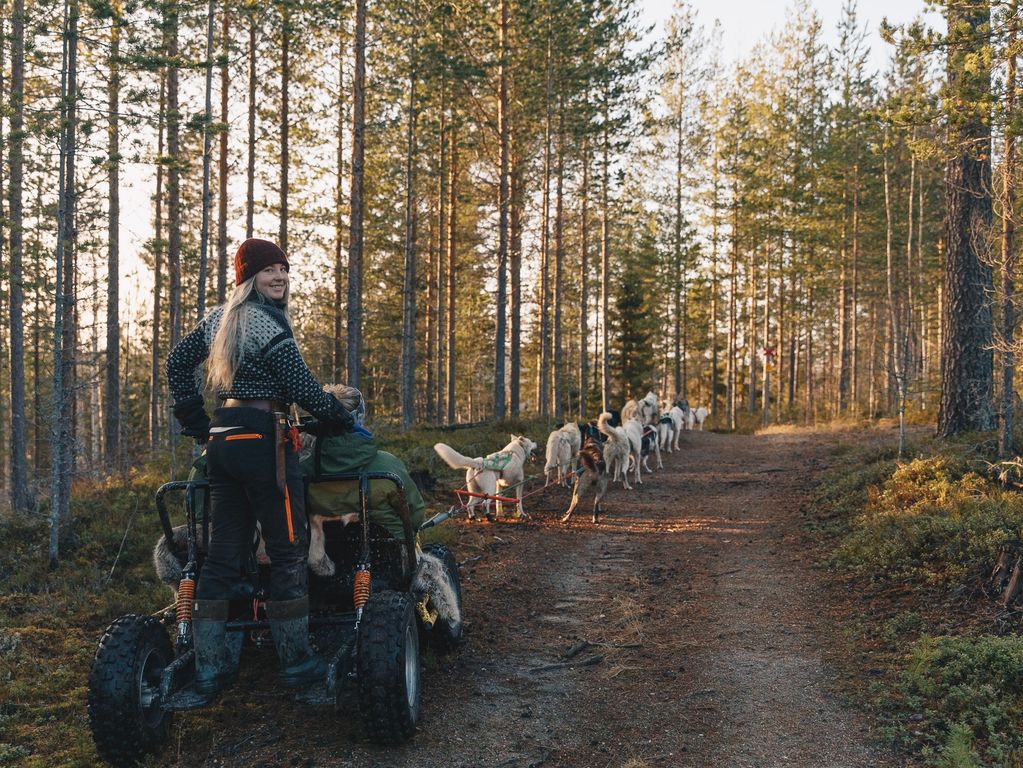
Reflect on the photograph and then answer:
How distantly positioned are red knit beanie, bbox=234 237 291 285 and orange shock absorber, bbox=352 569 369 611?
69.2 inches

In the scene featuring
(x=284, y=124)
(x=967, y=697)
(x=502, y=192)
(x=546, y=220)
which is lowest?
(x=967, y=697)

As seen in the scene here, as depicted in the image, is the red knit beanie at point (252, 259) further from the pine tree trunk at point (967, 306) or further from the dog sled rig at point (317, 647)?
the pine tree trunk at point (967, 306)

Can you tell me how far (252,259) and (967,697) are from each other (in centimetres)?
489

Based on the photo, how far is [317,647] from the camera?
415 cm

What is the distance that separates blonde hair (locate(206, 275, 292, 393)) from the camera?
349 centimetres

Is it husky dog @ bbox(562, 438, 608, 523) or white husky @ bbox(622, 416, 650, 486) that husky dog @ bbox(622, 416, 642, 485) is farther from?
husky dog @ bbox(562, 438, 608, 523)

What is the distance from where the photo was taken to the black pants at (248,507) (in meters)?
3.41

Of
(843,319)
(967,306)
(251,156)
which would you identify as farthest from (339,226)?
(843,319)

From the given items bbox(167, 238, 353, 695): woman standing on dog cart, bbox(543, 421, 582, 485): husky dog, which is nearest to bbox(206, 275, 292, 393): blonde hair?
bbox(167, 238, 353, 695): woman standing on dog cart

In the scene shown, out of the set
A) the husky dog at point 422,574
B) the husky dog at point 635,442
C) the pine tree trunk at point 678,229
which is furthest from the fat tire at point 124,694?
the pine tree trunk at point 678,229

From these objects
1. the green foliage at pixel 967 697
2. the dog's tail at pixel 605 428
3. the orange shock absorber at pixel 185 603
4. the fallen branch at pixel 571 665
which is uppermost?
the dog's tail at pixel 605 428

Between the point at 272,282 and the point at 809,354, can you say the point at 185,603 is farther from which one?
the point at 809,354

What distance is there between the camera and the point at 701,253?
34312mm

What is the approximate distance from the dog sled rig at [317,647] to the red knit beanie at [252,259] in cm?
121
